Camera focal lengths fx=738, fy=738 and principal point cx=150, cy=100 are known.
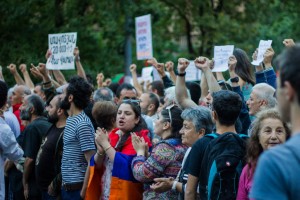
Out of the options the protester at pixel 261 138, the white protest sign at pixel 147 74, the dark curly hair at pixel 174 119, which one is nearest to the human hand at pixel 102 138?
the dark curly hair at pixel 174 119

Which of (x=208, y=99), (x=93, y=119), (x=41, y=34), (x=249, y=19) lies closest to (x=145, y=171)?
(x=208, y=99)

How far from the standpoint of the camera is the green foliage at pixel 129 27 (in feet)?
54.5

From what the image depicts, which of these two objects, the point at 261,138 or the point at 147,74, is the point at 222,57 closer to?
the point at 261,138

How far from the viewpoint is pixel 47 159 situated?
827 cm

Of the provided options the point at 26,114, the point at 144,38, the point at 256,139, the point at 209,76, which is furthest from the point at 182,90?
the point at 144,38

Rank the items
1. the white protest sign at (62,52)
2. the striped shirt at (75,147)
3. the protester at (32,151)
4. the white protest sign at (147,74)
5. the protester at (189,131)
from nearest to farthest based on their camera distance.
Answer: the protester at (189,131), the striped shirt at (75,147), the protester at (32,151), the white protest sign at (62,52), the white protest sign at (147,74)

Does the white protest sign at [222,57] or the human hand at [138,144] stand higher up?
the white protest sign at [222,57]

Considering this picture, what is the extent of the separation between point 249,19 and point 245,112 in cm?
1691

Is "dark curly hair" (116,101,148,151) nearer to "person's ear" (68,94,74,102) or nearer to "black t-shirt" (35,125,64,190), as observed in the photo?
"person's ear" (68,94,74,102)

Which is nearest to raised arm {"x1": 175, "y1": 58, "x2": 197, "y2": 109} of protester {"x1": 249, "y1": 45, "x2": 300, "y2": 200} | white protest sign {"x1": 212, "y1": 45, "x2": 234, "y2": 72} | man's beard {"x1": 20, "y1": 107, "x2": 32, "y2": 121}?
white protest sign {"x1": 212, "y1": 45, "x2": 234, "y2": 72}

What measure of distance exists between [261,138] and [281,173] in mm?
2405

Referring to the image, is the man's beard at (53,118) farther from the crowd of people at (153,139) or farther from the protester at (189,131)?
the protester at (189,131)

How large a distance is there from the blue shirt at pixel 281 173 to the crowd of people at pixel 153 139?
149cm

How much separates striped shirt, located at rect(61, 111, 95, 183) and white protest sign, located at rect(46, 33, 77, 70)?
3.13 m
